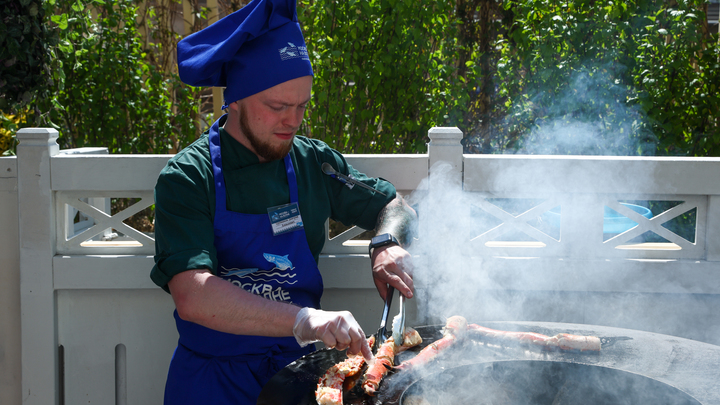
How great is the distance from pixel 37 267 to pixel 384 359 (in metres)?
1.86

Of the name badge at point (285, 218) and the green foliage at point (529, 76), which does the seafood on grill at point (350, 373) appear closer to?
the name badge at point (285, 218)

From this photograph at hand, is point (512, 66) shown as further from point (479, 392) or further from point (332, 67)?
point (479, 392)

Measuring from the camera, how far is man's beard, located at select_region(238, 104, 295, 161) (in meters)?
2.10

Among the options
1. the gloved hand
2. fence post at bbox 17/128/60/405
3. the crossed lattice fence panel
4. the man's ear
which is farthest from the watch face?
fence post at bbox 17/128/60/405

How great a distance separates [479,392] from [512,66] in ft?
9.68

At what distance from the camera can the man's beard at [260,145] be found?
2104 mm

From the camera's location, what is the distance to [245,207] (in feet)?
6.85

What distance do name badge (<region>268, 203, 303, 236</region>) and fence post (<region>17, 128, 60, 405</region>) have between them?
1268mm

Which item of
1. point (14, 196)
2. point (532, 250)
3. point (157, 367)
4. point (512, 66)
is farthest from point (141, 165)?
point (512, 66)

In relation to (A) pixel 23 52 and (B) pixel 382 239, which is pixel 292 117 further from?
(A) pixel 23 52

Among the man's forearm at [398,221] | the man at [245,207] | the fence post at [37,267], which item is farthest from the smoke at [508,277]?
the fence post at [37,267]

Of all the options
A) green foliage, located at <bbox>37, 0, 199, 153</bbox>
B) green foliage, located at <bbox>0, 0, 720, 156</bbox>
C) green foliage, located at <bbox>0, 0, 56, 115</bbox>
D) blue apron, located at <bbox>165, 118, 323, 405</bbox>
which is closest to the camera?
blue apron, located at <bbox>165, 118, 323, 405</bbox>

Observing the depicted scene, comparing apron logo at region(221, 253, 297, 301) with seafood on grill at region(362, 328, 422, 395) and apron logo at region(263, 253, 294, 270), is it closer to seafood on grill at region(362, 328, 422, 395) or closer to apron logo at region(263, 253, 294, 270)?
apron logo at region(263, 253, 294, 270)

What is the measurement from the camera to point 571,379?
1.89 m
